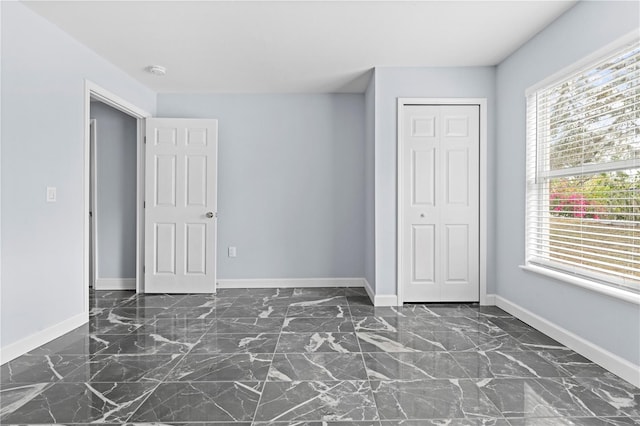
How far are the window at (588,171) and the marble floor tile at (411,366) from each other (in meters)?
1.17

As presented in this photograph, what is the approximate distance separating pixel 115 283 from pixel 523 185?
4717 mm

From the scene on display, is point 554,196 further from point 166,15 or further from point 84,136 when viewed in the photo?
point 84,136

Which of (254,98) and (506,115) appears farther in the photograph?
(254,98)

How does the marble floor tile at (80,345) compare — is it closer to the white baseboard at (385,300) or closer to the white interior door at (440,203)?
the white baseboard at (385,300)

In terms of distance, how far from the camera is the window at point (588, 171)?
2.14 metres

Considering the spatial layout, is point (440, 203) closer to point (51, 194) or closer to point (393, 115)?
point (393, 115)

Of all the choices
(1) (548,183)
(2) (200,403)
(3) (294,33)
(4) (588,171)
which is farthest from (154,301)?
(4) (588,171)

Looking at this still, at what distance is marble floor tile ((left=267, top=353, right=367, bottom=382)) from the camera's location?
6.94 ft

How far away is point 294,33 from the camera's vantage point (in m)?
2.94

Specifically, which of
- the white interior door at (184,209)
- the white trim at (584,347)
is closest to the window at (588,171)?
the white trim at (584,347)

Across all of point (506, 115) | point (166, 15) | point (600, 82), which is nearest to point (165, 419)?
point (166, 15)

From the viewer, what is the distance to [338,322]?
10.3ft

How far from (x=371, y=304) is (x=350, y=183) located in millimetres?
1586

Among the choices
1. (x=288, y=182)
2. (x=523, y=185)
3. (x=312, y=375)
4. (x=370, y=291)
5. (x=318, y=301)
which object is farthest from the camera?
(x=288, y=182)
